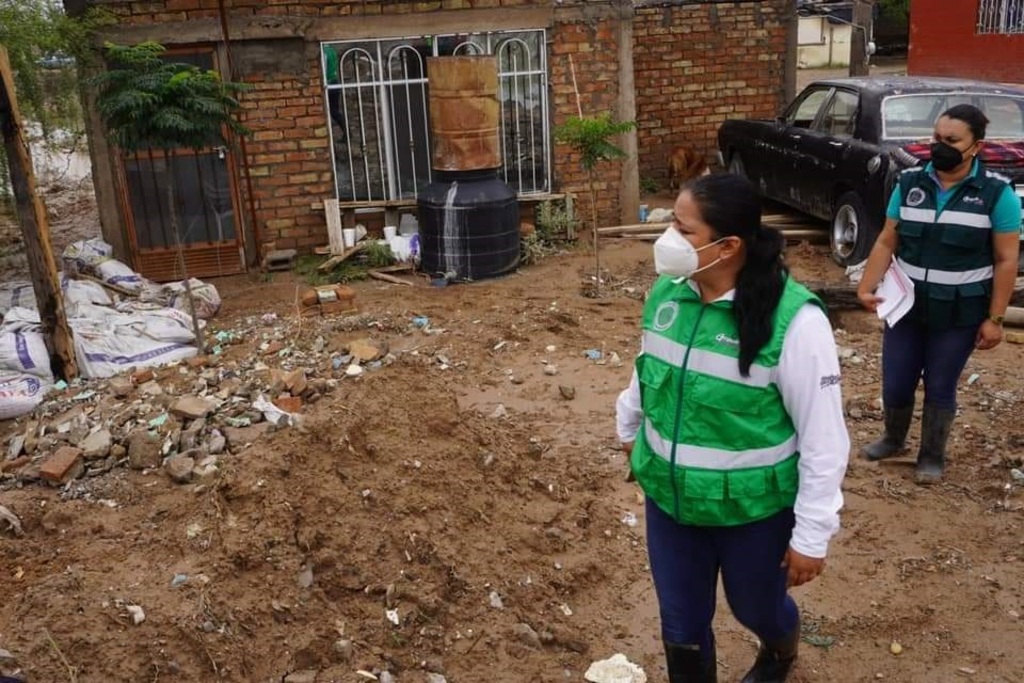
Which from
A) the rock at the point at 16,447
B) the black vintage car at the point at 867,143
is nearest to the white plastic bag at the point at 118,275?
the rock at the point at 16,447

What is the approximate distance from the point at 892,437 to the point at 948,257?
1099 millimetres

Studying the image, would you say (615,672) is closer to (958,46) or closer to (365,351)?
(365,351)

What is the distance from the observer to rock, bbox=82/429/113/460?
4.79 meters

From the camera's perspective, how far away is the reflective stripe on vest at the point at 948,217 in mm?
4020

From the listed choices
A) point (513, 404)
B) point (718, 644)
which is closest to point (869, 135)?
point (513, 404)

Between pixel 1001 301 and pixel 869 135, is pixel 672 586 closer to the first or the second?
pixel 1001 301

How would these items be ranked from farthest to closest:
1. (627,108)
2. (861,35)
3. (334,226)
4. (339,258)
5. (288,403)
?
(861,35), (627,108), (334,226), (339,258), (288,403)

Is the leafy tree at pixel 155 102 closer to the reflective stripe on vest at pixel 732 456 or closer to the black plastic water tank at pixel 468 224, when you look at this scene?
the black plastic water tank at pixel 468 224

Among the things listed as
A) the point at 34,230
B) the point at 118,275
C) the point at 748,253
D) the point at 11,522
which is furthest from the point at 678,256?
the point at 118,275

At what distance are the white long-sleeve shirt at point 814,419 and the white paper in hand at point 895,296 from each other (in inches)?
79.1

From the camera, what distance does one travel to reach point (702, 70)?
1250 cm

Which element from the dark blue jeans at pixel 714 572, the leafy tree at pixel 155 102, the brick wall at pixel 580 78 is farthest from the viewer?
the brick wall at pixel 580 78

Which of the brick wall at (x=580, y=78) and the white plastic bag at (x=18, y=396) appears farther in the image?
the brick wall at (x=580, y=78)

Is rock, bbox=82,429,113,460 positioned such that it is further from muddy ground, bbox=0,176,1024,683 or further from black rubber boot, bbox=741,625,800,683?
black rubber boot, bbox=741,625,800,683
